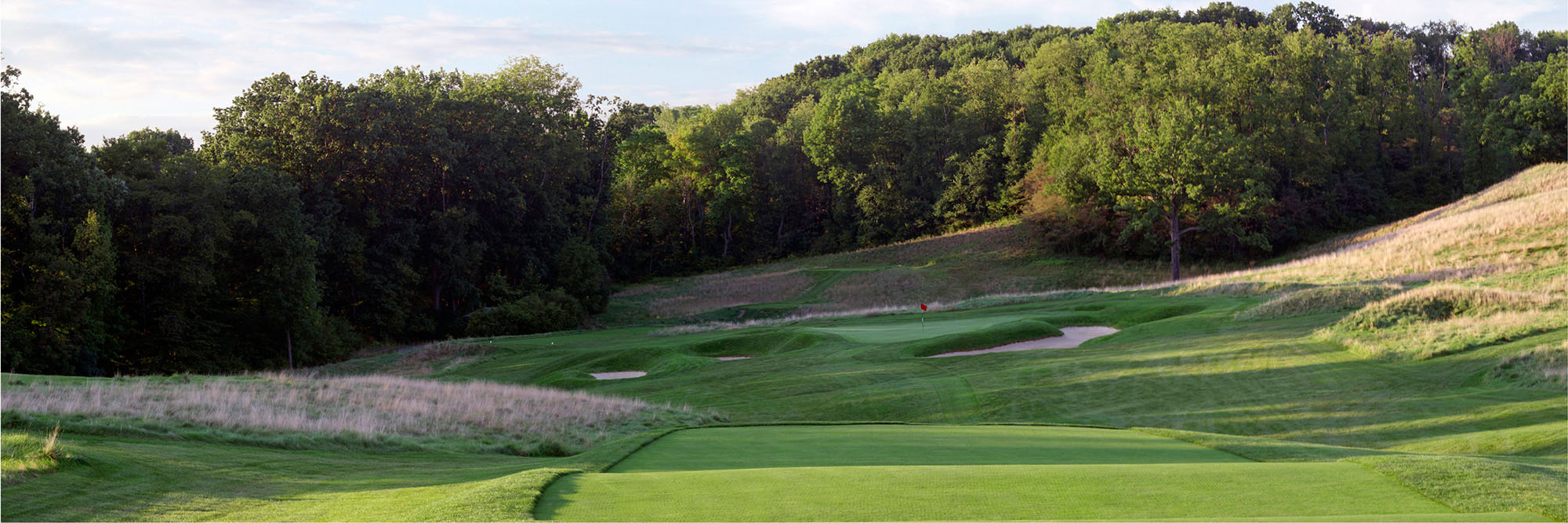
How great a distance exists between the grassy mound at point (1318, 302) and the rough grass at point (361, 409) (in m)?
15.1

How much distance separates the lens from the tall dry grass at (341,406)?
11586 millimetres

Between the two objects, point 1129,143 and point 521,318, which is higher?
point 1129,143

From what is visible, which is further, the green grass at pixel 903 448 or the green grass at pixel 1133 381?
the green grass at pixel 1133 381

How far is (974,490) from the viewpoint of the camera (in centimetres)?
674

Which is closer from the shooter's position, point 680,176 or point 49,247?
point 49,247

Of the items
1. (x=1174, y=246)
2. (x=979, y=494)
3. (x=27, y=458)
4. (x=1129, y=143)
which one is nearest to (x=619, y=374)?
(x=27, y=458)

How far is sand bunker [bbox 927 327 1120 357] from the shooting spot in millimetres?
23438

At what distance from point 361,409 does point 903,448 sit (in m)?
8.25

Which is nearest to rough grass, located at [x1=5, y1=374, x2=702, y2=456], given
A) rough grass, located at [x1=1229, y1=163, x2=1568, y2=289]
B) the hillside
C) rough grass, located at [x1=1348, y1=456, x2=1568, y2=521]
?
rough grass, located at [x1=1348, y1=456, x2=1568, y2=521]

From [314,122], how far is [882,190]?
44.5 meters

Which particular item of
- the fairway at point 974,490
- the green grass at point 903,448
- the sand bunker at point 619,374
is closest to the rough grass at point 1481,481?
the fairway at point 974,490

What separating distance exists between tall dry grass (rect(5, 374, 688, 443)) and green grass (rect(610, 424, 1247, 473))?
2.47 m

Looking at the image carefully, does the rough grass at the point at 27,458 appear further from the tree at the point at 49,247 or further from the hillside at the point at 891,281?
the hillside at the point at 891,281

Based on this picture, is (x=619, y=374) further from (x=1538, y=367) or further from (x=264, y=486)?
(x=1538, y=367)
